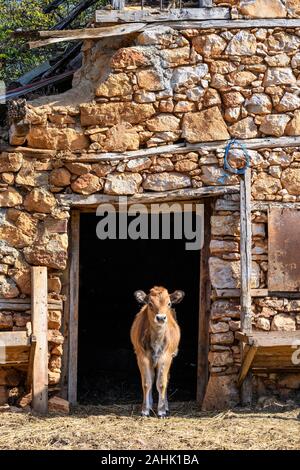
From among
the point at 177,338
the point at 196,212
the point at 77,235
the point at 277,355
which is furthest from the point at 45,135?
the point at 277,355

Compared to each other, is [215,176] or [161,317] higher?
[215,176]

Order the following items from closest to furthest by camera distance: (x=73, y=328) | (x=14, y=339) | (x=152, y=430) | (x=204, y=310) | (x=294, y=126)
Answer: (x=152, y=430), (x=14, y=339), (x=294, y=126), (x=73, y=328), (x=204, y=310)

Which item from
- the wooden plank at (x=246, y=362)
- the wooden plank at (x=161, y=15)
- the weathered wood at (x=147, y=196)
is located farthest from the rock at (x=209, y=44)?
the wooden plank at (x=246, y=362)

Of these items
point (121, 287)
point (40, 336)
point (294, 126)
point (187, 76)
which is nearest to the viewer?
point (40, 336)

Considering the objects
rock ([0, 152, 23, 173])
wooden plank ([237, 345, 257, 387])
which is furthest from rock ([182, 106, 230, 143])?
wooden plank ([237, 345, 257, 387])

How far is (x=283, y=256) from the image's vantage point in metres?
11.9

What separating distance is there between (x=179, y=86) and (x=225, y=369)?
356cm

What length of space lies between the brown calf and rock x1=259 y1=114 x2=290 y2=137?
2.31 m

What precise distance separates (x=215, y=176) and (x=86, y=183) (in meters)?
1.61

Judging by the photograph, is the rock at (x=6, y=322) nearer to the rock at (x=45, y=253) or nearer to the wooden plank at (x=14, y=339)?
the wooden plank at (x=14, y=339)

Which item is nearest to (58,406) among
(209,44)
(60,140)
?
(60,140)

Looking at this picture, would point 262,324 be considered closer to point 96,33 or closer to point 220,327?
point 220,327

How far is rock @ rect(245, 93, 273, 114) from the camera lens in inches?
474

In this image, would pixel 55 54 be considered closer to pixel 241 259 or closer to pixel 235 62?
pixel 235 62
